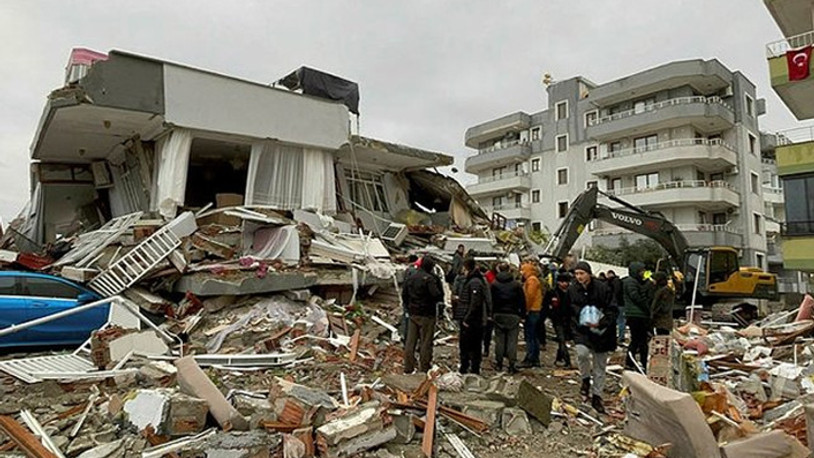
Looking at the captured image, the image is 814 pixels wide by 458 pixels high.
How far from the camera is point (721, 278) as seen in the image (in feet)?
49.7

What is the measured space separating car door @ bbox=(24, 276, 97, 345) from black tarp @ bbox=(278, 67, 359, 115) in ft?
30.8

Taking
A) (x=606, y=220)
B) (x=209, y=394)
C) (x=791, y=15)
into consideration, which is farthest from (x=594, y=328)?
(x=791, y=15)

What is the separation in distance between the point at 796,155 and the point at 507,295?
12829 millimetres

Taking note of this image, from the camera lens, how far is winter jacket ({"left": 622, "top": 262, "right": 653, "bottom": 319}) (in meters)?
7.41

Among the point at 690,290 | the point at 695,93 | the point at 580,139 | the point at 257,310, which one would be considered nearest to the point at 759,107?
the point at 695,93

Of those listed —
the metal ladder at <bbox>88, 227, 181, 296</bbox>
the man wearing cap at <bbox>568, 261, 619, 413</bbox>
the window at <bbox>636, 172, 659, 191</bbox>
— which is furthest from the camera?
the window at <bbox>636, 172, 659, 191</bbox>

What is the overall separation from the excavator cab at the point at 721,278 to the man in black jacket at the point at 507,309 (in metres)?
9.61

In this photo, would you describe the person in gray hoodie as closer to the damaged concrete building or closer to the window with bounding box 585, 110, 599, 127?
the damaged concrete building

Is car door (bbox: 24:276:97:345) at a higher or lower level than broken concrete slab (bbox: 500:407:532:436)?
higher

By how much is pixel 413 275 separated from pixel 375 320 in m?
3.37

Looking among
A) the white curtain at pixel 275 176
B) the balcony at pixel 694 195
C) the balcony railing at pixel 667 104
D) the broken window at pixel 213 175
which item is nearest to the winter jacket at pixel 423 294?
the white curtain at pixel 275 176

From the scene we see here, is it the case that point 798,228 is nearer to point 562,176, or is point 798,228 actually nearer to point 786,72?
point 786,72

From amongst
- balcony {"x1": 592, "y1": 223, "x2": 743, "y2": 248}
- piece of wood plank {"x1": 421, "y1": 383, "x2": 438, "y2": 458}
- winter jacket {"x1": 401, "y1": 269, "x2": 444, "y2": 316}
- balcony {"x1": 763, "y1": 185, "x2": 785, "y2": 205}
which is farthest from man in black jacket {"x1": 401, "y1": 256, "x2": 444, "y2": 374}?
balcony {"x1": 763, "y1": 185, "x2": 785, "y2": 205}

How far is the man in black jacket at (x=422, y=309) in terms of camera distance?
7.23 meters
